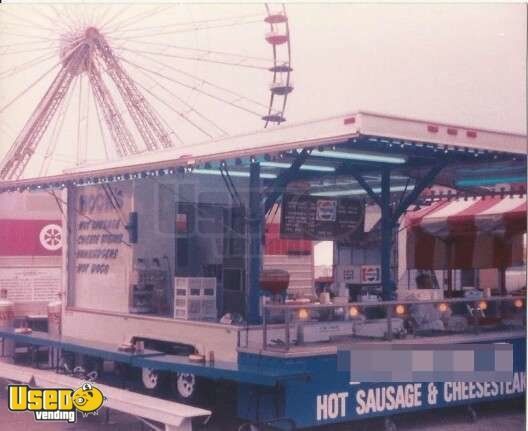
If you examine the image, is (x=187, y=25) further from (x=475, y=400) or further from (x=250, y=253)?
(x=475, y=400)

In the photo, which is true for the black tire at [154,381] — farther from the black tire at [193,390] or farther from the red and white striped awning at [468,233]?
the red and white striped awning at [468,233]

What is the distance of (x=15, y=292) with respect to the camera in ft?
40.9

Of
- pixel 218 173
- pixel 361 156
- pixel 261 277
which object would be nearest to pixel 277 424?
pixel 261 277

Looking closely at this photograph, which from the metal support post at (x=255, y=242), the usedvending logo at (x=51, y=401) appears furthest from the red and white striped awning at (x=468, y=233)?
the usedvending logo at (x=51, y=401)

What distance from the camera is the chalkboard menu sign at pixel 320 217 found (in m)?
9.31

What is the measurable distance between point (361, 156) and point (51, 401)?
13.7ft

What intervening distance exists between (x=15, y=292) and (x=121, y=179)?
3866 millimetres

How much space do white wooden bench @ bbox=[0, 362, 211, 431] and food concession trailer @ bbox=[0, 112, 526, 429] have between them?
0.59 m

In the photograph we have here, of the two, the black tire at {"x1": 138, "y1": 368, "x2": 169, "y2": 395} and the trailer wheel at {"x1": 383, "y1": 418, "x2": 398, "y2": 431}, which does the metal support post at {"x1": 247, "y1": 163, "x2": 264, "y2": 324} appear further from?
the trailer wheel at {"x1": 383, "y1": 418, "x2": 398, "y2": 431}

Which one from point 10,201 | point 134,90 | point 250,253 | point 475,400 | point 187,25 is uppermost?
point 134,90

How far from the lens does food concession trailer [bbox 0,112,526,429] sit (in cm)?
748

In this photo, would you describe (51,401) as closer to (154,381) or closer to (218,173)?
(154,381)

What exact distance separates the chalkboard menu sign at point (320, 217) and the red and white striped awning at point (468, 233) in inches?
138

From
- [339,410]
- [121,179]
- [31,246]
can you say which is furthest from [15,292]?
[339,410]
